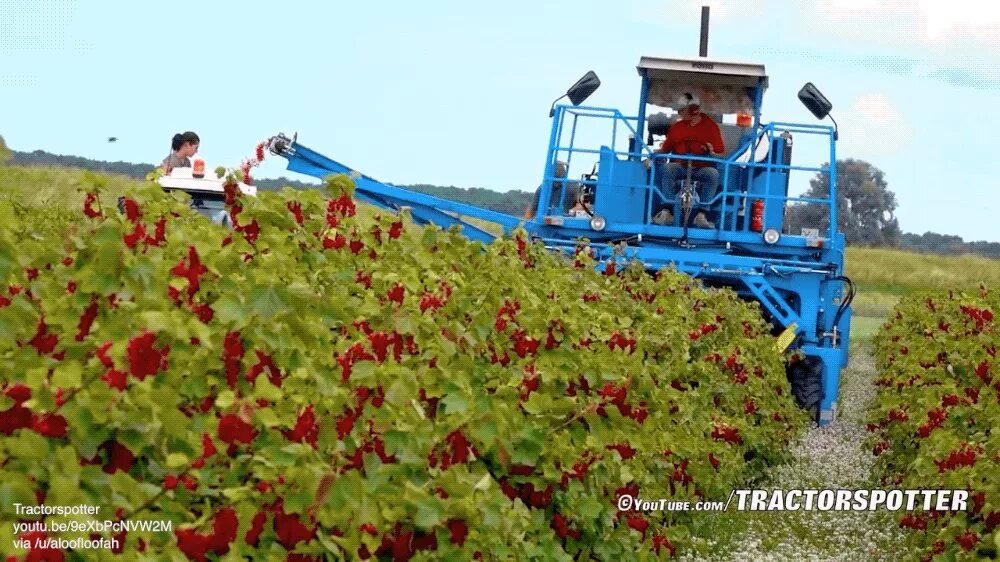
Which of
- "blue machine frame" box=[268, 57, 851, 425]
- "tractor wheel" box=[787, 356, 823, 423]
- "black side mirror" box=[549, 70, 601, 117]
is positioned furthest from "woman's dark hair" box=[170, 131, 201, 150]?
"tractor wheel" box=[787, 356, 823, 423]

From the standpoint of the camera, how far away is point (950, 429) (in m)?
9.16

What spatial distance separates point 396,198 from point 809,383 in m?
5.16

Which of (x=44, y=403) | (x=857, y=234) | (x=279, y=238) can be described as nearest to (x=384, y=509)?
(x=44, y=403)

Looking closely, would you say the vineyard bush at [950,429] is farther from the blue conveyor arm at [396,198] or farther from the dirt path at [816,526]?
the blue conveyor arm at [396,198]

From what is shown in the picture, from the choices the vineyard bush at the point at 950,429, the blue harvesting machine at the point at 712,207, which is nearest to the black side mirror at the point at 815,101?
the blue harvesting machine at the point at 712,207

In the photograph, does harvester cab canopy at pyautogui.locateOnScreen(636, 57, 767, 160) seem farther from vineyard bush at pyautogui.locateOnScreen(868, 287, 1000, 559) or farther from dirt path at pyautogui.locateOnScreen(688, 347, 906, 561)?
dirt path at pyautogui.locateOnScreen(688, 347, 906, 561)

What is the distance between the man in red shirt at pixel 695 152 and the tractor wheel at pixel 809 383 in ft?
6.90

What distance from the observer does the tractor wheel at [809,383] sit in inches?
618

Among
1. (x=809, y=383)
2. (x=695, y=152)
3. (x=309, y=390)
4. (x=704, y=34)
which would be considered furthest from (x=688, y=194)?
(x=309, y=390)

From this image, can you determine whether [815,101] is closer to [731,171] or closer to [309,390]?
[731,171]

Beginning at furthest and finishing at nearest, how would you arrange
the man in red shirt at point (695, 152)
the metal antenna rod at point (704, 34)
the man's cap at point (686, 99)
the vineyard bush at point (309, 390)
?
the metal antenna rod at point (704, 34)
the man's cap at point (686, 99)
the man in red shirt at point (695, 152)
the vineyard bush at point (309, 390)

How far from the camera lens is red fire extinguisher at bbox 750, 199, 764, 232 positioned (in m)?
17.3

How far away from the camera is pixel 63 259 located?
4734 millimetres

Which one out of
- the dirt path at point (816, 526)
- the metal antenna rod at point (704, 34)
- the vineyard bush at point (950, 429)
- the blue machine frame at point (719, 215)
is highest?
the metal antenna rod at point (704, 34)
